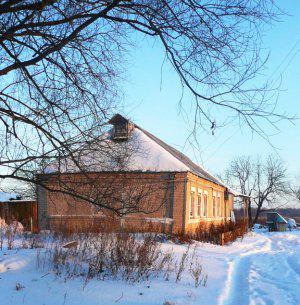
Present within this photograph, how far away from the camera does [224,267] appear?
10.1m

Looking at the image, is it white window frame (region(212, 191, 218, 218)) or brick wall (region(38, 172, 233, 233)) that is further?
white window frame (region(212, 191, 218, 218))

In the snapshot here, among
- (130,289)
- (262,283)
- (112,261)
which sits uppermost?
(112,261)

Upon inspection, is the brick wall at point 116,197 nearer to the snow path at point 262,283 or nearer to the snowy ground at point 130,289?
the snowy ground at point 130,289

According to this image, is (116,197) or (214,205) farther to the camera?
(214,205)

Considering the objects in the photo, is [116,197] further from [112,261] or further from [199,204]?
[199,204]

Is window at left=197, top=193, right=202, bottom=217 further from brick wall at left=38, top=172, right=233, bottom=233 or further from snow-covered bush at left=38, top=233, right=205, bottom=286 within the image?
snow-covered bush at left=38, top=233, right=205, bottom=286

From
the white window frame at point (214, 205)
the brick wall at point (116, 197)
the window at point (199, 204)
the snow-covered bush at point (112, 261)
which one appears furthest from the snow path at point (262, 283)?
the white window frame at point (214, 205)

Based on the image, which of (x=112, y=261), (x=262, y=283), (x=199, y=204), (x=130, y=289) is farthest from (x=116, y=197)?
(x=199, y=204)

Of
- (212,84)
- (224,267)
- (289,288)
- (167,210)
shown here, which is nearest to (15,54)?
(212,84)

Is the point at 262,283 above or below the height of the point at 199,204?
below

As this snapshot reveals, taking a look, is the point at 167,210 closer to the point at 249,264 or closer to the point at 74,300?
the point at 249,264

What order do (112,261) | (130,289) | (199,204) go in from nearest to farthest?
(130,289) < (112,261) < (199,204)

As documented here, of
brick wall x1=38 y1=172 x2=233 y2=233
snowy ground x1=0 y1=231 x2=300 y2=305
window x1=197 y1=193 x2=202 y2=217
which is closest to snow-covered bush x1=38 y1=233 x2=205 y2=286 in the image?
snowy ground x1=0 y1=231 x2=300 y2=305

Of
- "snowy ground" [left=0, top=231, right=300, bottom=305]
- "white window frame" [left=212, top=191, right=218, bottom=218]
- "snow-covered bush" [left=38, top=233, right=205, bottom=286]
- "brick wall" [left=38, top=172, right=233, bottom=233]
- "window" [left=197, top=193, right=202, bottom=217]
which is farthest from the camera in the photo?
"white window frame" [left=212, top=191, right=218, bottom=218]
